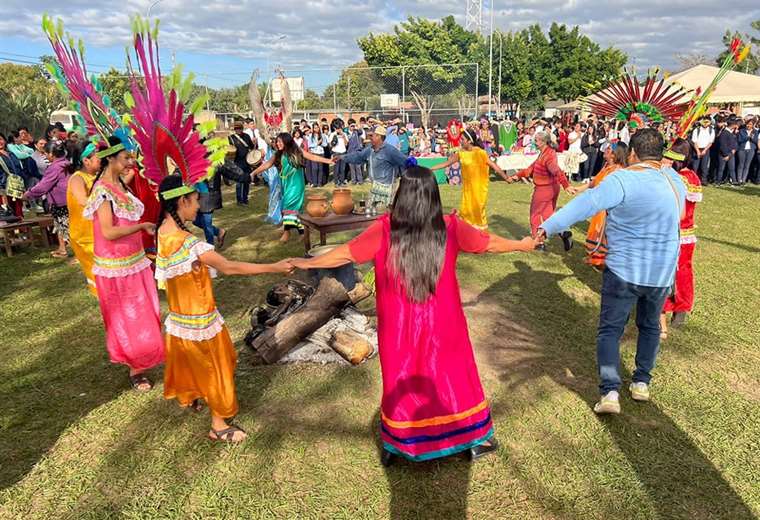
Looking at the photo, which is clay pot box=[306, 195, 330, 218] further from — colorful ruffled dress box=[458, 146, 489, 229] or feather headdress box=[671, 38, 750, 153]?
feather headdress box=[671, 38, 750, 153]

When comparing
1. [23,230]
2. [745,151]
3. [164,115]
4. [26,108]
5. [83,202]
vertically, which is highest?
[26,108]

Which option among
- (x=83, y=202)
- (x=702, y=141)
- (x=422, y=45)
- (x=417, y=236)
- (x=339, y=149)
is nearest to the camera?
(x=417, y=236)

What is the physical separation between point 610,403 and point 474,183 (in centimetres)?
478

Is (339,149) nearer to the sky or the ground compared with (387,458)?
nearer to the sky

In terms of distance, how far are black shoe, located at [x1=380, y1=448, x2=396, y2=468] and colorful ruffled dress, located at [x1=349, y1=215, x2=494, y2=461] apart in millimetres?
199

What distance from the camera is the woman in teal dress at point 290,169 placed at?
8.16 m

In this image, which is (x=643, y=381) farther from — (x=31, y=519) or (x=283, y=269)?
(x=31, y=519)

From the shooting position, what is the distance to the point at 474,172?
769 cm

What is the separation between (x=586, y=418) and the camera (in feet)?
11.9

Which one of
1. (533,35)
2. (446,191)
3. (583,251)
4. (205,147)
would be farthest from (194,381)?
(533,35)

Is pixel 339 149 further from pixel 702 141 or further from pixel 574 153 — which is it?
pixel 702 141

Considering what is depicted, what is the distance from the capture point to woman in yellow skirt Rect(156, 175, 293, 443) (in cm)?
302

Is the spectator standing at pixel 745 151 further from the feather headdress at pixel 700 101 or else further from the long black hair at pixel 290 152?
the long black hair at pixel 290 152

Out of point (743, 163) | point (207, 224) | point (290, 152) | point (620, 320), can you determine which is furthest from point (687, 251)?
point (743, 163)
